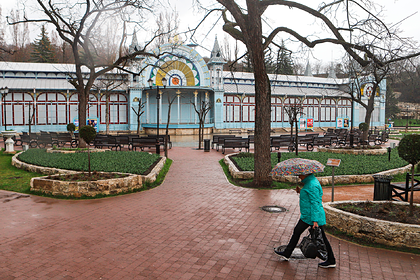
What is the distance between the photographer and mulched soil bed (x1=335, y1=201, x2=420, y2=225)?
19.0 ft

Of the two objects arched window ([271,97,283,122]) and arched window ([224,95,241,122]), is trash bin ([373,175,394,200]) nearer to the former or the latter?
arched window ([224,95,241,122])

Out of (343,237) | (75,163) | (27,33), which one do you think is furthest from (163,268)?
(27,33)

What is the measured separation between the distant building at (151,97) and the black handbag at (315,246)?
25083mm

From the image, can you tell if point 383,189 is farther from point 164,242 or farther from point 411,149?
point 164,242

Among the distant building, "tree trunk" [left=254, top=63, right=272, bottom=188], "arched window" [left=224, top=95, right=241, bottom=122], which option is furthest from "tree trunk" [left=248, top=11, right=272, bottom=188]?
"arched window" [left=224, top=95, right=241, bottom=122]

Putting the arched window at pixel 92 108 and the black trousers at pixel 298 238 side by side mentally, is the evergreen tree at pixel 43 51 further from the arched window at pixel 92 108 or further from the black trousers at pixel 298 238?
the black trousers at pixel 298 238

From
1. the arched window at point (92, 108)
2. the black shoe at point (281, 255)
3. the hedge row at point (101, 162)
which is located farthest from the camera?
the arched window at point (92, 108)

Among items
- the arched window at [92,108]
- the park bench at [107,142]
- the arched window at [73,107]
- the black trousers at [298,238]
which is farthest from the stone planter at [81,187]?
the arched window at [92,108]

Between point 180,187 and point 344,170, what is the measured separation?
5.79 meters

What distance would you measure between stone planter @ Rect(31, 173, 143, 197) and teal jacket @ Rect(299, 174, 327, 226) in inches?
233

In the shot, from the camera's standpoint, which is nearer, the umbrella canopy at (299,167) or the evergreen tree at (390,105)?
the umbrella canopy at (299,167)

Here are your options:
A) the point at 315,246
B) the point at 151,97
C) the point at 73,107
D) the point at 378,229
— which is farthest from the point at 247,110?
the point at 315,246

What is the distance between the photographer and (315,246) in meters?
4.48

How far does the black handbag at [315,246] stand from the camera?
4484 mm
